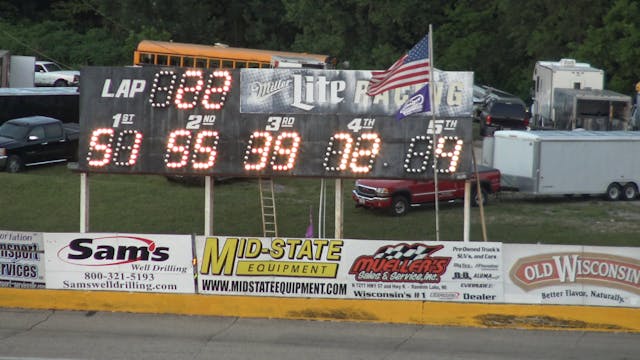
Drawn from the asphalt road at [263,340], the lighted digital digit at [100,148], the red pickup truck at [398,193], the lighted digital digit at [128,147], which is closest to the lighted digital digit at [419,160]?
the asphalt road at [263,340]

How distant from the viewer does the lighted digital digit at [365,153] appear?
22.9 m

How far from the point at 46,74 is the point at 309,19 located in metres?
15.5

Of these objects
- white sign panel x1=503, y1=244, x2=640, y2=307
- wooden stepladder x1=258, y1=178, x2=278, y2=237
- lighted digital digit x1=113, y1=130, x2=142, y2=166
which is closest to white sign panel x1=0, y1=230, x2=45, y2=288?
lighted digital digit x1=113, y1=130, x2=142, y2=166

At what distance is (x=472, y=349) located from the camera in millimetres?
19047

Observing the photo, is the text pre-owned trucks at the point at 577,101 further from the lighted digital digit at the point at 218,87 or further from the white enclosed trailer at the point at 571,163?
the lighted digital digit at the point at 218,87

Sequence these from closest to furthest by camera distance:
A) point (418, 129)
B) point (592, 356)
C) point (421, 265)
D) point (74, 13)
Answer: point (592, 356), point (421, 265), point (418, 129), point (74, 13)

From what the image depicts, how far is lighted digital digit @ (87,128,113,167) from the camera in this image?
23109 millimetres

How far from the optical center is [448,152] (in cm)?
2286

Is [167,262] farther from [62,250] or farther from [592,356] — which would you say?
[592,356]

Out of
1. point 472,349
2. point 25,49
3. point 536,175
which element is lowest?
point 472,349

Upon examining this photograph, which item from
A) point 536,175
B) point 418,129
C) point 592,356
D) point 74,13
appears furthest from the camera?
point 74,13

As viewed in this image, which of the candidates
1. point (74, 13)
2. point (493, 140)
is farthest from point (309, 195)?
point (74, 13)

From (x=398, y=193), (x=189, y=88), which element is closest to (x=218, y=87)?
(x=189, y=88)

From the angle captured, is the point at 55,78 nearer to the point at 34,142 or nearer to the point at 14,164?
the point at 34,142
